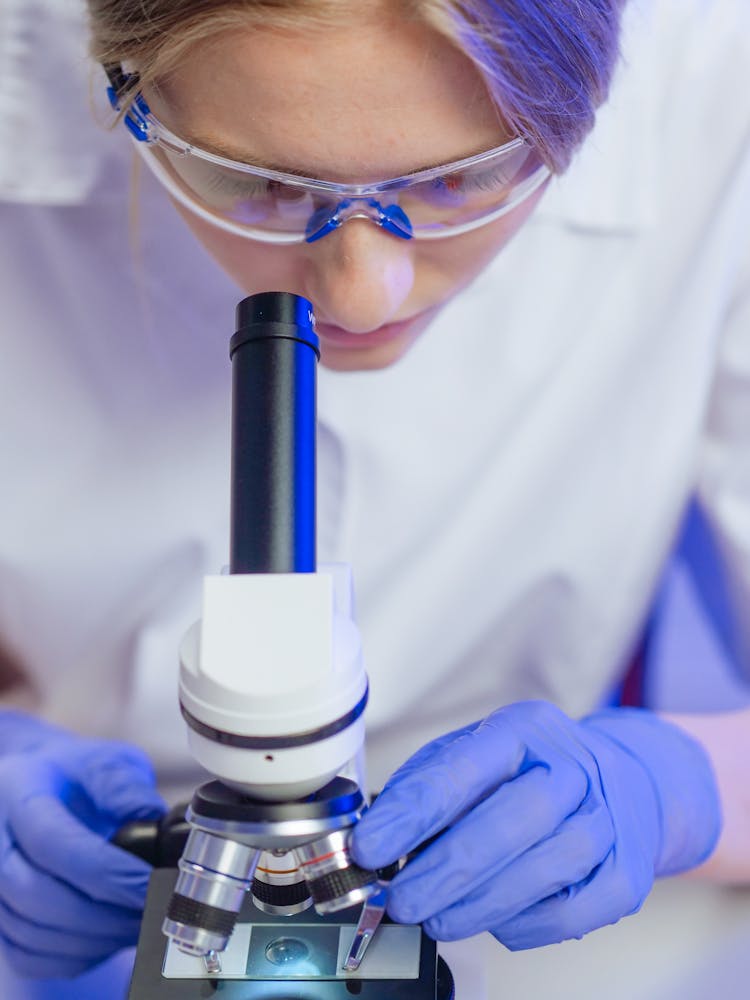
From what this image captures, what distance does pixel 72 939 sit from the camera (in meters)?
1.12

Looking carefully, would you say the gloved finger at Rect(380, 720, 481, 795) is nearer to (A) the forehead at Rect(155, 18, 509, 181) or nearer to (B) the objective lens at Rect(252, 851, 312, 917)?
(B) the objective lens at Rect(252, 851, 312, 917)

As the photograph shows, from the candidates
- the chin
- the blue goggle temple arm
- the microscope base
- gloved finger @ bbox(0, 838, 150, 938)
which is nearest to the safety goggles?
the blue goggle temple arm

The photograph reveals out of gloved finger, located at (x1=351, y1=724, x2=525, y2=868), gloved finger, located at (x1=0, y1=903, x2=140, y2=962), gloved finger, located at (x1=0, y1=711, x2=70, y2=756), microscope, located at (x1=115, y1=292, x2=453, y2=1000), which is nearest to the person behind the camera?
microscope, located at (x1=115, y1=292, x2=453, y2=1000)

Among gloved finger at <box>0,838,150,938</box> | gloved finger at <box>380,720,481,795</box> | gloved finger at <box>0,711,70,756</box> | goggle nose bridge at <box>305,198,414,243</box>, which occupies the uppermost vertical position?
goggle nose bridge at <box>305,198,414,243</box>

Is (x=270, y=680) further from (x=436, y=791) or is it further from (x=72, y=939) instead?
Answer: (x=72, y=939)

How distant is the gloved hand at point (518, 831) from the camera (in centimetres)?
85

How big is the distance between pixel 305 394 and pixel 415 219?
Result: 0.96 ft

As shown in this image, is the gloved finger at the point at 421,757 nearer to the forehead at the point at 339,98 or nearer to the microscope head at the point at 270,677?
the microscope head at the point at 270,677

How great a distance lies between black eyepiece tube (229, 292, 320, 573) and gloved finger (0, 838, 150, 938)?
1.91ft

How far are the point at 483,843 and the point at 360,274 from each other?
19.1 inches

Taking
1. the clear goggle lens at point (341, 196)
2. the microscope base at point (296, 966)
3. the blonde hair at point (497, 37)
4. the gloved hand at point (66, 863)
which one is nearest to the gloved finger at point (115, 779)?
the gloved hand at point (66, 863)

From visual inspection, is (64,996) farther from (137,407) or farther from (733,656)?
(733,656)

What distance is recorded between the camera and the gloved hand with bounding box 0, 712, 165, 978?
108cm

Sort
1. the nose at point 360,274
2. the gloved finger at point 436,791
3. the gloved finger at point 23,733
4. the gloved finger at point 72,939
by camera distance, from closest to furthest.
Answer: the gloved finger at point 436,791, the nose at point 360,274, the gloved finger at point 72,939, the gloved finger at point 23,733
